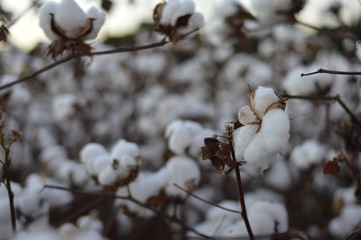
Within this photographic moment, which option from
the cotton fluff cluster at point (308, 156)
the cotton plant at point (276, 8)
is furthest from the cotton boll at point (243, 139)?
the cotton fluff cluster at point (308, 156)

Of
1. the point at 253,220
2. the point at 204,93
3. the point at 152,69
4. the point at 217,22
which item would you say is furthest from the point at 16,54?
the point at 253,220

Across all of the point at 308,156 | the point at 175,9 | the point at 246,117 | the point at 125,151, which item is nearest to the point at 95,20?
the point at 175,9

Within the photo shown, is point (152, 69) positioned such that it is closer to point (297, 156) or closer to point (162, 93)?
point (162, 93)

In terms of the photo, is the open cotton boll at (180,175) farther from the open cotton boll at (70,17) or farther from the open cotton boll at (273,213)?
the open cotton boll at (70,17)

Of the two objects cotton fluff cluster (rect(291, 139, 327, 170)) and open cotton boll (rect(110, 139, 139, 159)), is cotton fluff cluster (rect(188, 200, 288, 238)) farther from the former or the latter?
cotton fluff cluster (rect(291, 139, 327, 170))

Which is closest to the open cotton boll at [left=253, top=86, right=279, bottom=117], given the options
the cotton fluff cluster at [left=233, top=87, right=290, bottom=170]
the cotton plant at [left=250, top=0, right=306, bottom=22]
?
the cotton fluff cluster at [left=233, top=87, right=290, bottom=170]

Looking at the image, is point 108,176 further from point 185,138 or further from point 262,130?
point 262,130
